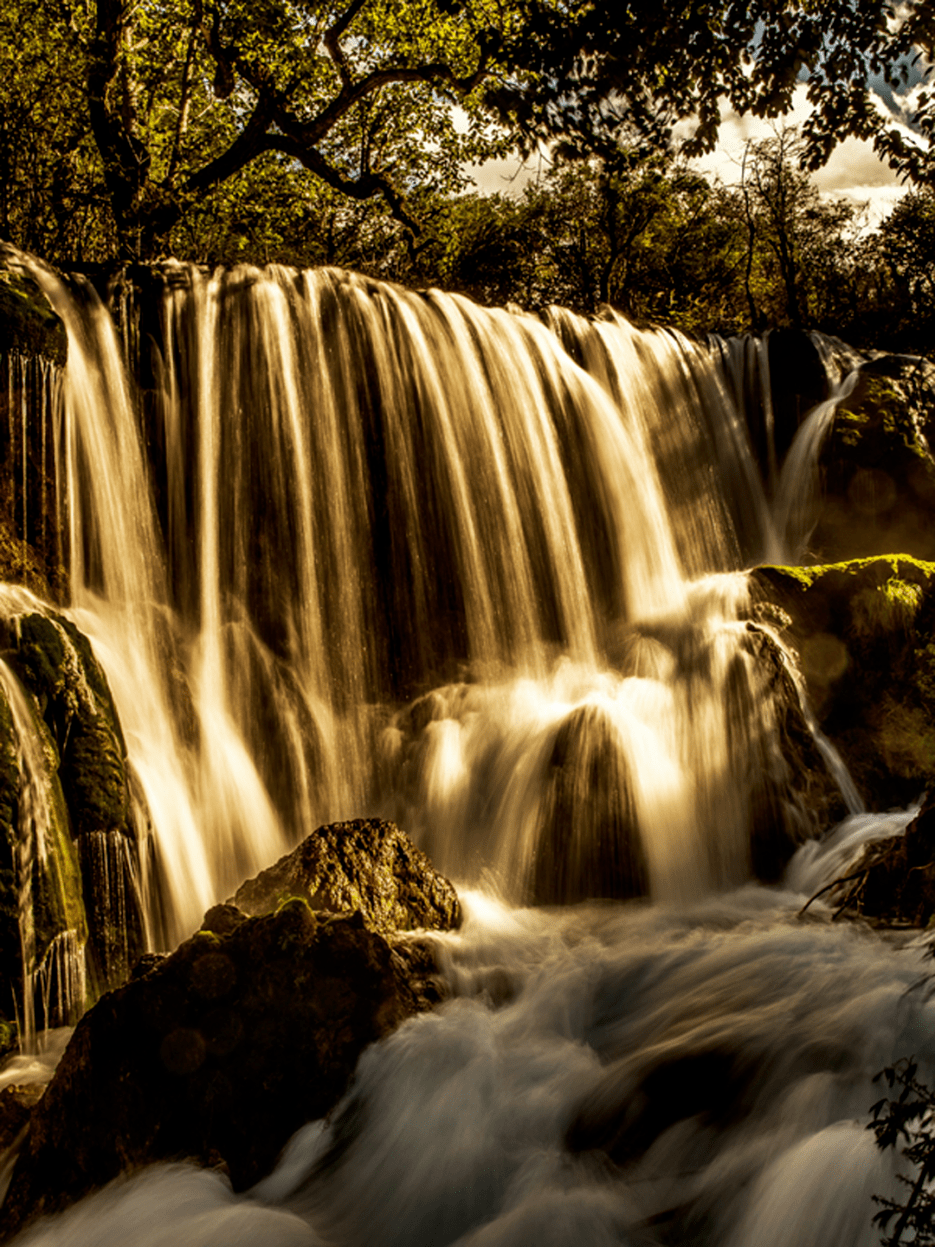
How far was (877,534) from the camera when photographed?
11.4 metres

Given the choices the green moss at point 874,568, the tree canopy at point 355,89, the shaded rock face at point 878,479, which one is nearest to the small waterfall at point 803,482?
the shaded rock face at point 878,479

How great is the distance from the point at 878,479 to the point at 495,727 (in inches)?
254

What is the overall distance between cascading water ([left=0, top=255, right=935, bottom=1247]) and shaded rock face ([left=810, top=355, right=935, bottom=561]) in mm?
1007

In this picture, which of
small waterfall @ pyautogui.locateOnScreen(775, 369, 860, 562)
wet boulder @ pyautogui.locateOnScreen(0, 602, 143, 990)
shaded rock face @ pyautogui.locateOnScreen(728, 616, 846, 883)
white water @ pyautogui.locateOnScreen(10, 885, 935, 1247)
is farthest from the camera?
small waterfall @ pyautogui.locateOnScreen(775, 369, 860, 562)

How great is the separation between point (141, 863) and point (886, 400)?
10.8 meters

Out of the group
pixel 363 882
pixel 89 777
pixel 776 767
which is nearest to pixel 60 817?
pixel 89 777

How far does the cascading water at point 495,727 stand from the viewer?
368 centimetres

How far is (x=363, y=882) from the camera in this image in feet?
17.4

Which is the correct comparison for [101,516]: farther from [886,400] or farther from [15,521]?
[886,400]

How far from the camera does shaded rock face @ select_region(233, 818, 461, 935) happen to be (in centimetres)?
506

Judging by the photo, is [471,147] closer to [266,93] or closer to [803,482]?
[266,93]

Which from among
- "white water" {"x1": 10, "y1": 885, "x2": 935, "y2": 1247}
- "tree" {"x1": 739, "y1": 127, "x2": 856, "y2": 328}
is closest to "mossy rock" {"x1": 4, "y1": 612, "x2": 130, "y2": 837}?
"white water" {"x1": 10, "y1": 885, "x2": 935, "y2": 1247}

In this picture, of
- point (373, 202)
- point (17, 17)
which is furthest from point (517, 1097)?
point (373, 202)

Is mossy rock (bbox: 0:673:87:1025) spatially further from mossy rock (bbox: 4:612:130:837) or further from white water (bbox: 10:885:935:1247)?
white water (bbox: 10:885:935:1247)
